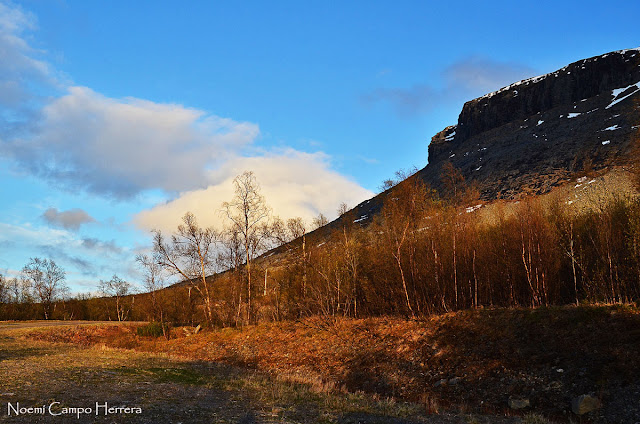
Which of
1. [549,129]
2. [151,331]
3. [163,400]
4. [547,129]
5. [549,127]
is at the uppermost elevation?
[549,127]

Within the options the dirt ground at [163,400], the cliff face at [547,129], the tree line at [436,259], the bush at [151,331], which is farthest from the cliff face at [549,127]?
the dirt ground at [163,400]

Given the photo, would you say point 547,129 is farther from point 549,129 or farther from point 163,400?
point 163,400

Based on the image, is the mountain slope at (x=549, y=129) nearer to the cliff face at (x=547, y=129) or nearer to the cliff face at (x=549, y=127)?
the cliff face at (x=547, y=129)

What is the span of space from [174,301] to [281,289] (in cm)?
2434

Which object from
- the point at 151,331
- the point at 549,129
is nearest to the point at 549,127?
the point at 549,129

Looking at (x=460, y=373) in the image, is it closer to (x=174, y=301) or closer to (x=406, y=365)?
(x=406, y=365)

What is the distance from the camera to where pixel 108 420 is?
9.31m

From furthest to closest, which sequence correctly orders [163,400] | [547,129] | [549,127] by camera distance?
1. [549,127]
2. [547,129]
3. [163,400]

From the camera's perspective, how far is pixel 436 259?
27.9 m

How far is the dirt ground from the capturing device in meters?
10.0

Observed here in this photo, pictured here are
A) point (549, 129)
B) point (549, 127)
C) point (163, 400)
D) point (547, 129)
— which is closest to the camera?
point (163, 400)

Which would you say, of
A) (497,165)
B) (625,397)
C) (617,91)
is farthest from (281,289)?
(617,91)

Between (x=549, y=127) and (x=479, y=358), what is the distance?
334 ft

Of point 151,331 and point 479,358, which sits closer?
point 479,358
